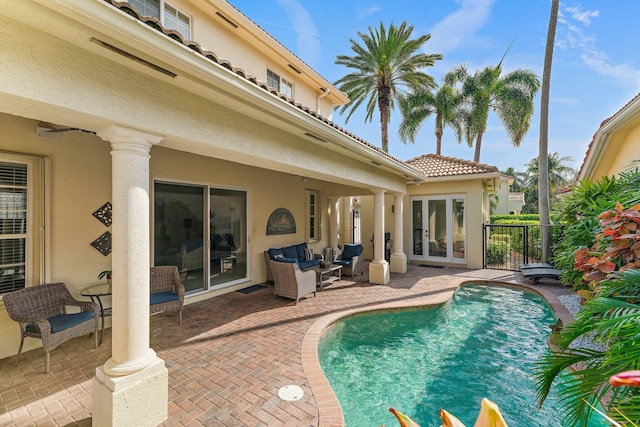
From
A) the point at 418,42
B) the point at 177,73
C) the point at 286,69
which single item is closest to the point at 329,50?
the point at 418,42

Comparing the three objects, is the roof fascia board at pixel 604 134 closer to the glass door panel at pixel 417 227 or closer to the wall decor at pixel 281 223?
the glass door panel at pixel 417 227

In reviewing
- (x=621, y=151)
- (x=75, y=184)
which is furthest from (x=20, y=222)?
(x=621, y=151)

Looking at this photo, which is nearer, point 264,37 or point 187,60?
point 187,60

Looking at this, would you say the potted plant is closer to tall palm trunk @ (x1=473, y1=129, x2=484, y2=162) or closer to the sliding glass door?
the sliding glass door

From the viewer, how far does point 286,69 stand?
11.0m

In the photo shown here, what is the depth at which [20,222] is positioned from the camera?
4828mm

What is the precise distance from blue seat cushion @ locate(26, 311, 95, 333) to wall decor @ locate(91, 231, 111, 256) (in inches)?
49.9

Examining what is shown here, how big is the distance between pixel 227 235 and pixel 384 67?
15.0 metres

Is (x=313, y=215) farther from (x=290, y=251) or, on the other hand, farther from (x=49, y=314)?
(x=49, y=314)

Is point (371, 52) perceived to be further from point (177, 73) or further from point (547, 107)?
point (177, 73)

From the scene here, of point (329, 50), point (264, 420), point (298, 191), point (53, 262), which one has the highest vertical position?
point (329, 50)

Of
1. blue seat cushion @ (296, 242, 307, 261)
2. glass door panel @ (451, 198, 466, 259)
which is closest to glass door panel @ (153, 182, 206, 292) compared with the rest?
blue seat cushion @ (296, 242, 307, 261)

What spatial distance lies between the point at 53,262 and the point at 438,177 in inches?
516

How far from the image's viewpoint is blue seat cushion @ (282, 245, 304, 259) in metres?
9.79
